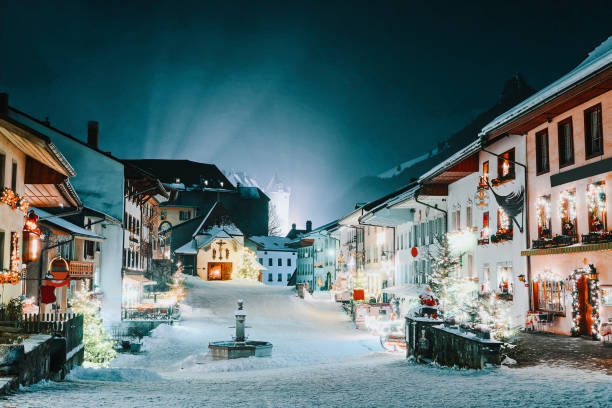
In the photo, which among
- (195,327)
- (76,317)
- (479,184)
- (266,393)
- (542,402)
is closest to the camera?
(542,402)

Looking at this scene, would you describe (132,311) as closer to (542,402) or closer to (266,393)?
(266,393)

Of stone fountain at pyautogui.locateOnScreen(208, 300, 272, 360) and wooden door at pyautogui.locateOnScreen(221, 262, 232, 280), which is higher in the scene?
wooden door at pyautogui.locateOnScreen(221, 262, 232, 280)

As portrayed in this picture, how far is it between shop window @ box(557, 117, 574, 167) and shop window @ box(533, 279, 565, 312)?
168 inches

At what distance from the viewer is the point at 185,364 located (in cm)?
2522

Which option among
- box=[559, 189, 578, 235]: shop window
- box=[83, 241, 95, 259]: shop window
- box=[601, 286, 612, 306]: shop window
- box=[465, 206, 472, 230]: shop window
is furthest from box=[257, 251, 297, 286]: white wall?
box=[601, 286, 612, 306]: shop window

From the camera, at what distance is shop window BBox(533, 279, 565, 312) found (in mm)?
21906

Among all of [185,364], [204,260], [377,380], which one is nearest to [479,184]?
[185,364]

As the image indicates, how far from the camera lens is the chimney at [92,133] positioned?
46.9m

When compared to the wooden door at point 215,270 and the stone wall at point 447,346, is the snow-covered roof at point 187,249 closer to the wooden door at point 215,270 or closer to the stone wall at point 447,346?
the wooden door at point 215,270

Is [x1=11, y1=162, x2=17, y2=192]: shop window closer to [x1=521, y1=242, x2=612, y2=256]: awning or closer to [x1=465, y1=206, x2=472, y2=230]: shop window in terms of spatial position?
[x1=521, y1=242, x2=612, y2=256]: awning

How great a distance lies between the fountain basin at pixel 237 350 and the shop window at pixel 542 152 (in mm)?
12980

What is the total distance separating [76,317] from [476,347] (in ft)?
37.8

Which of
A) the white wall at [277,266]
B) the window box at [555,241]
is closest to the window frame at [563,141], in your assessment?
the window box at [555,241]

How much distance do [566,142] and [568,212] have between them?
2.52m
